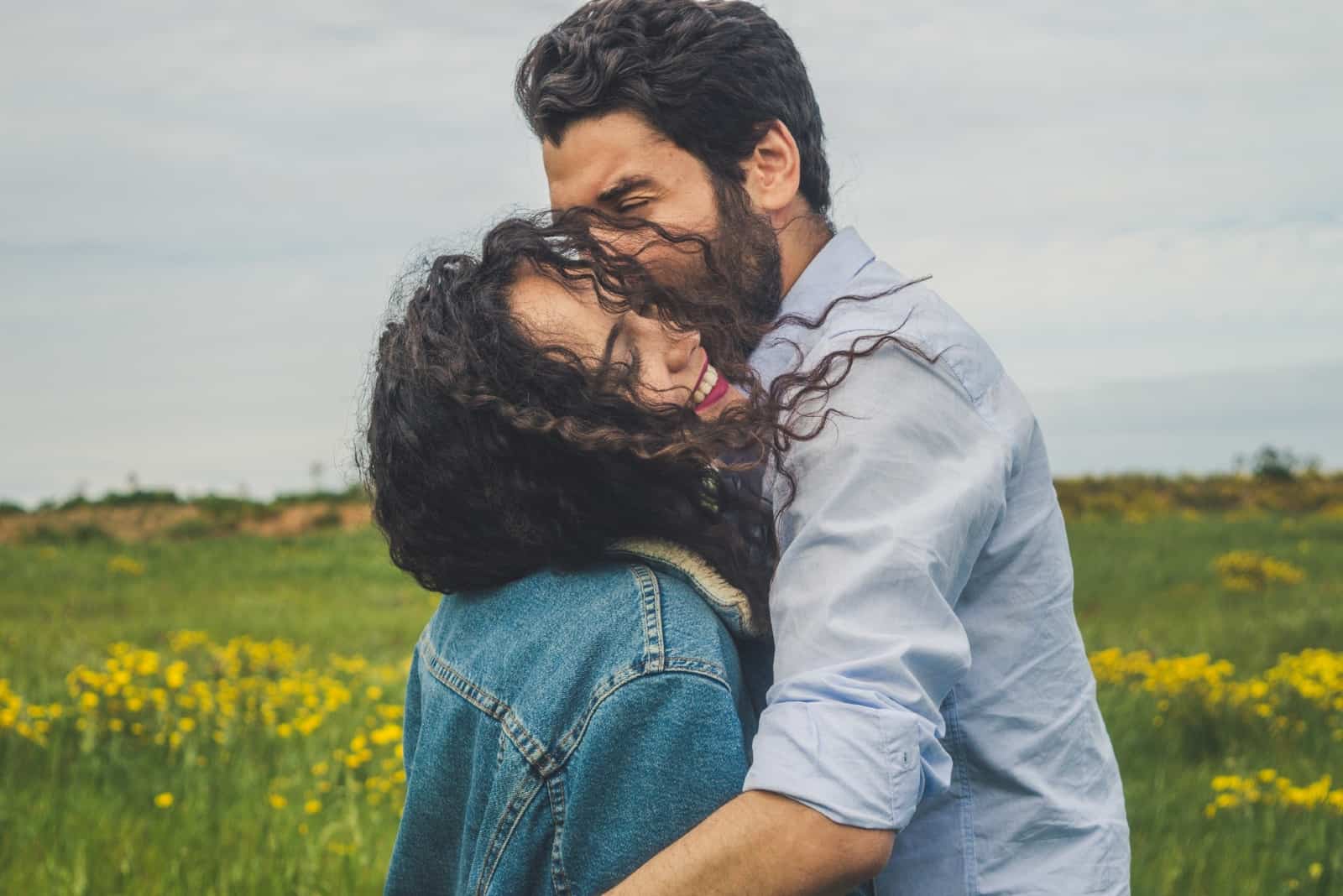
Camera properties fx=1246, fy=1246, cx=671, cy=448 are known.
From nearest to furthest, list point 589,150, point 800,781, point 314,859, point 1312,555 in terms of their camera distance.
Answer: point 800,781 < point 589,150 < point 314,859 < point 1312,555

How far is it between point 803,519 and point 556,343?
0.42 meters

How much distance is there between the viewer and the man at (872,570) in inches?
57.2

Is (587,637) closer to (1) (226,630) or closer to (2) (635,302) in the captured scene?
(2) (635,302)

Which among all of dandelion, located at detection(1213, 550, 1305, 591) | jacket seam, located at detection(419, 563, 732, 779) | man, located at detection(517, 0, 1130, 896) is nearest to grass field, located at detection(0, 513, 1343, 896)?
dandelion, located at detection(1213, 550, 1305, 591)

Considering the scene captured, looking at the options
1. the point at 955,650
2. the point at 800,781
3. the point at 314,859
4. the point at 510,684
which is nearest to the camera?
the point at 800,781

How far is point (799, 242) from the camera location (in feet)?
7.97

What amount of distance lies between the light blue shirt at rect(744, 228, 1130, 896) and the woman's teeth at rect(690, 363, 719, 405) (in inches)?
4.3

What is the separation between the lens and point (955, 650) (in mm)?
1546

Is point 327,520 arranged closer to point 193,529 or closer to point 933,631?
point 193,529

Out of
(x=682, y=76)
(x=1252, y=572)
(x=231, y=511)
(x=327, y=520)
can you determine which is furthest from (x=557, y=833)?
(x=231, y=511)

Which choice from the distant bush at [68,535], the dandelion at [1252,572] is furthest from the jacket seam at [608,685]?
the distant bush at [68,535]

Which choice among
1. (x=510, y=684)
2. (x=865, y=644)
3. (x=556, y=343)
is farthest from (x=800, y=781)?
(x=556, y=343)

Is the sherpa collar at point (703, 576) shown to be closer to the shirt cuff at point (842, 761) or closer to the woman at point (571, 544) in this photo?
the woman at point (571, 544)

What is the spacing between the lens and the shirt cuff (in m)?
1.43
